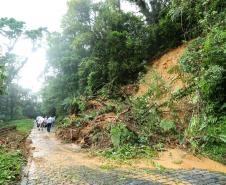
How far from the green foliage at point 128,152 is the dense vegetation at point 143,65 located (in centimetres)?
73

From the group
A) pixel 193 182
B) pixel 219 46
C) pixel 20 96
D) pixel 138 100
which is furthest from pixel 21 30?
pixel 193 182

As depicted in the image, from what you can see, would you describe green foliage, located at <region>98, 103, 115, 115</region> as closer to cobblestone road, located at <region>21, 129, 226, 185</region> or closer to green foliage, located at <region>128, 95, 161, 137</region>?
green foliage, located at <region>128, 95, 161, 137</region>

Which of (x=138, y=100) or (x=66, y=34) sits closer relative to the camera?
(x=138, y=100)

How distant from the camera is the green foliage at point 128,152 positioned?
13.9 m

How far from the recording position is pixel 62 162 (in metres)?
14.0

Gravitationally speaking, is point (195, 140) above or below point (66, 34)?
below

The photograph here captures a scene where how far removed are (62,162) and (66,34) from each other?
82.4ft

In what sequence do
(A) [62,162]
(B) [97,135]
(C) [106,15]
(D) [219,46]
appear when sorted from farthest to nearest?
(C) [106,15] → (B) [97,135] → (D) [219,46] → (A) [62,162]

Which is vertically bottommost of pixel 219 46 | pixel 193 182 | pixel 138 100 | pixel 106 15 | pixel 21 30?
pixel 193 182

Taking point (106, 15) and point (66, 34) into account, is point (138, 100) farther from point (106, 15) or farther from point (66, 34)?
point (66, 34)

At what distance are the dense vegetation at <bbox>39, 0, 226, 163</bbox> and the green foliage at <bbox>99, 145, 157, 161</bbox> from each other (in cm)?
73

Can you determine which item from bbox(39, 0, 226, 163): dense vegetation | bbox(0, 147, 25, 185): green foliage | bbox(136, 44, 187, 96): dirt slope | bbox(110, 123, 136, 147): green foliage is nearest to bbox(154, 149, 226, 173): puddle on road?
bbox(39, 0, 226, 163): dense vegetation

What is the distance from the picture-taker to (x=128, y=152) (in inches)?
563

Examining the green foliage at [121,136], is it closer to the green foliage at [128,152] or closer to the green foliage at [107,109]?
the green foliage at [128,152]
